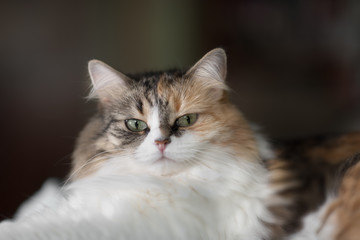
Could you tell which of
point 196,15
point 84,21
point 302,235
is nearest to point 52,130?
point 84,21

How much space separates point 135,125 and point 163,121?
113mm

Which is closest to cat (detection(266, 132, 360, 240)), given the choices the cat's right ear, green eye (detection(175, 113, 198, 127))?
green eye (detection(175, 113, 198, 127))

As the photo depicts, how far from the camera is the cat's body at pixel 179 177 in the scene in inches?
42.4

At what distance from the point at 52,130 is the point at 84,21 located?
3.22ft

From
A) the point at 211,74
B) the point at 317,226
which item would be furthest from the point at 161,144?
the point at 317,226

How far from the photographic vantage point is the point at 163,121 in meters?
1.17

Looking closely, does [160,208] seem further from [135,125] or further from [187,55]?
[187,55]

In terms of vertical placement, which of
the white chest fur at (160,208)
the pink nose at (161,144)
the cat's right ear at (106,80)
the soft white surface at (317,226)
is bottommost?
the soft white surface at (317,226)

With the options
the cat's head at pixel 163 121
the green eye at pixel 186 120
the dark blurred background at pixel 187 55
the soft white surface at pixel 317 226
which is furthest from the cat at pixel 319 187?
the dark blurred background at pixel 187 55

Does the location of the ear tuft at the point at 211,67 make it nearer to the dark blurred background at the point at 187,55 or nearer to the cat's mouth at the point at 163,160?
the cat's mouth at the point at 163,160

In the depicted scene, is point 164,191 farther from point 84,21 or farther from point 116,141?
point 84,21

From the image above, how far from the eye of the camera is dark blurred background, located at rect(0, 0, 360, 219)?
2.87m

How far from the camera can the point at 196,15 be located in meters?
3.71

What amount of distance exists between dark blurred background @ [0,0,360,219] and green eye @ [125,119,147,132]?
5.82 ft
